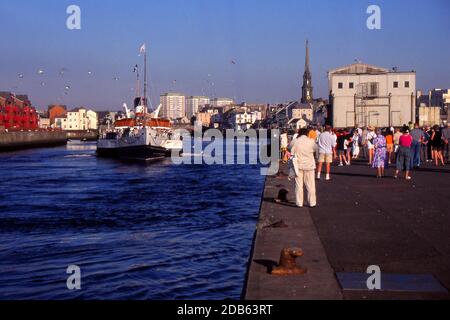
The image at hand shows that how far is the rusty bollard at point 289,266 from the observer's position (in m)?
7.71

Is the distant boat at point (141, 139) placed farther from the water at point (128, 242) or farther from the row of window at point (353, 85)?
the water at point (128, 242)

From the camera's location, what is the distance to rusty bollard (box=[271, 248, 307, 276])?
7711mm

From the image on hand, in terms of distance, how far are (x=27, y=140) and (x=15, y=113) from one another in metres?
27.6

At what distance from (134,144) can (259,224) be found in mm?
53409

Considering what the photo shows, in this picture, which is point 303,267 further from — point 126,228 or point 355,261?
point 126,228

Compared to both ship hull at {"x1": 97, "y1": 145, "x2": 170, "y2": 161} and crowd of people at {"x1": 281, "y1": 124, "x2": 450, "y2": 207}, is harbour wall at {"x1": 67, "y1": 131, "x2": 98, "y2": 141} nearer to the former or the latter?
ship hull at {"x1": 97, "y1": 145, "x2": 170, "y2": 161}

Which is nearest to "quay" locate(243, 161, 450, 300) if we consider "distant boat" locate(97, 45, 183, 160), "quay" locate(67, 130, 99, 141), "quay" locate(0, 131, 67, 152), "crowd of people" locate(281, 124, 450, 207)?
"crowd of people" locate(281, 124, 450, 207)

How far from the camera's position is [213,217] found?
18359 millimetres

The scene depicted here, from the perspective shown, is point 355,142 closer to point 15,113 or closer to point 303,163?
point 303,163

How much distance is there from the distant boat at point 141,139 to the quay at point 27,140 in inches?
795

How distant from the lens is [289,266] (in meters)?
7.76

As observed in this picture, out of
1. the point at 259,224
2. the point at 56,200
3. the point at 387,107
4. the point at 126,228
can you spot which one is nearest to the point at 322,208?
the point at 259,224

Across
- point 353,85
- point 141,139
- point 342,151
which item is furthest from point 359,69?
point 342,151
